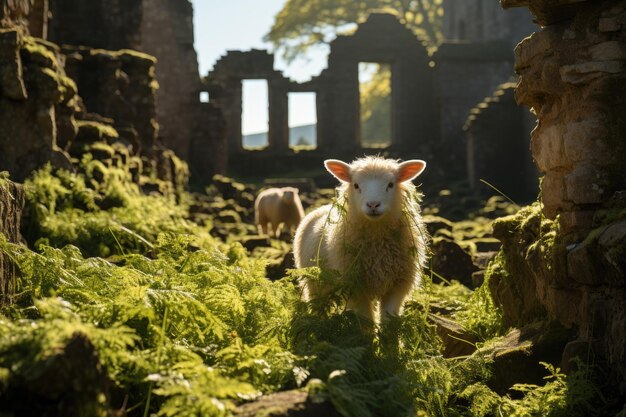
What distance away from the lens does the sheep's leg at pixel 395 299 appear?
7.59 meters

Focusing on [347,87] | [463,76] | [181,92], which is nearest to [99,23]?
[181,92]

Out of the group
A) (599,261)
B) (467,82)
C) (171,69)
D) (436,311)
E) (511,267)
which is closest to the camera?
(599,261)

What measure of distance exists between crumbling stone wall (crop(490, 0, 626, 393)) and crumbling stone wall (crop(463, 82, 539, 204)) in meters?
22.5

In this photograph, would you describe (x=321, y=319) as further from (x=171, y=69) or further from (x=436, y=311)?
(x=171, y=69)

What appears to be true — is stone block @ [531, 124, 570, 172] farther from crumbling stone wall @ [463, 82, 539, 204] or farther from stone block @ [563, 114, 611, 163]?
crumbling stone wall @ [463, 82, 539, 204]

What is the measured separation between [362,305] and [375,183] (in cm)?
110

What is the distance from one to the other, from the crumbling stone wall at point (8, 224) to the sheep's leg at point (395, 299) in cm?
311

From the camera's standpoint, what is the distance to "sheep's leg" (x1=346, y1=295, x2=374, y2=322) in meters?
7.39

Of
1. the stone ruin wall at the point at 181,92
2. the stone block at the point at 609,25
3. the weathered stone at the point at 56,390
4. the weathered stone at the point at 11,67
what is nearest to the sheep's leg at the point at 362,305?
the stone block at the point at 609,25

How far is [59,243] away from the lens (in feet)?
33.4

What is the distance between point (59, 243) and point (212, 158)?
22.6 m

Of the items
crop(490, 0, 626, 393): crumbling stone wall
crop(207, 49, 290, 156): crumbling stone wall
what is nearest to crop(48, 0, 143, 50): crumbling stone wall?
crop(207, 49, 290, 156): crumbling stone wall

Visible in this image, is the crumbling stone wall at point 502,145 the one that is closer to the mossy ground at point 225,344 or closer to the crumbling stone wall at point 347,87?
the crumbling stone wall at point 347,87

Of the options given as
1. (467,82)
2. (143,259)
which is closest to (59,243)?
(143,259)
